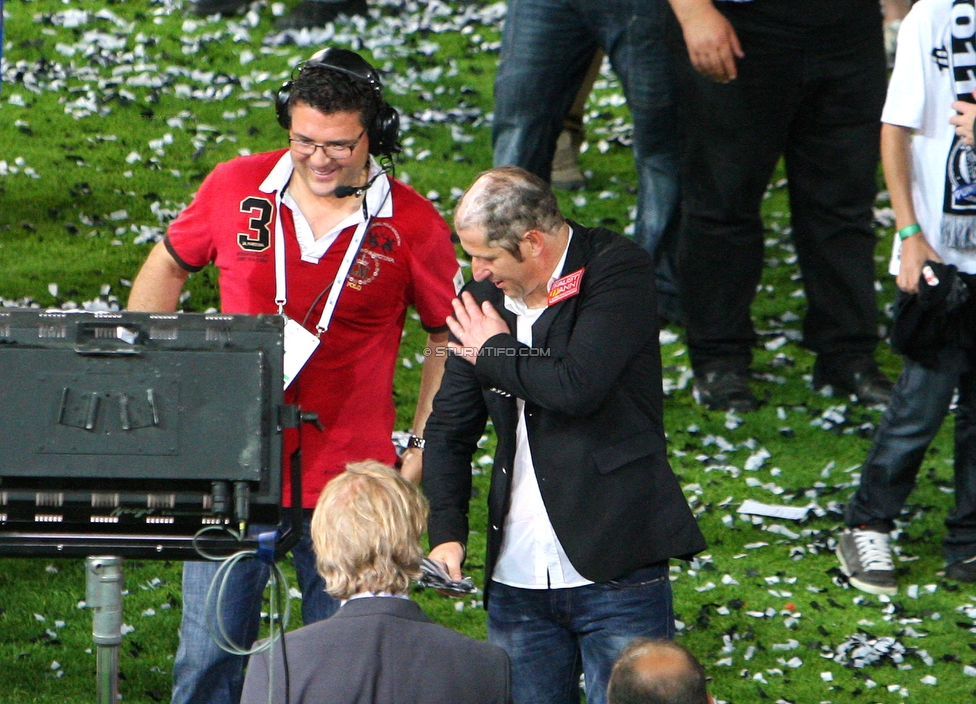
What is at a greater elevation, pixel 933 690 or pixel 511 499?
pixel 511 499

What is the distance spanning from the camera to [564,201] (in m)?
7.31

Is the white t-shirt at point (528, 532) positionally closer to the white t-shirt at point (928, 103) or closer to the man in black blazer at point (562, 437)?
the man in black blazer at point (562, 437)

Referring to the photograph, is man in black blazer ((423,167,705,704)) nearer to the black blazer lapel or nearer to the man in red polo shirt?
the black blazer lapel

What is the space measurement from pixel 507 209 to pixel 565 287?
203 millimetres

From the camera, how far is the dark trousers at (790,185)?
17.1 feet

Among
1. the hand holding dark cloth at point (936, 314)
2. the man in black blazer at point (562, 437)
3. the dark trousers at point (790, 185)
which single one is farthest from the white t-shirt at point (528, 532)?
the dark trousers at point (790, 185)

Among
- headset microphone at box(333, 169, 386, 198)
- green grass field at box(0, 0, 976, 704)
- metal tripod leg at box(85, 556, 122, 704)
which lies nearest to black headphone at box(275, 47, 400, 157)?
headset microphone at box(333, 169, 386, 198)

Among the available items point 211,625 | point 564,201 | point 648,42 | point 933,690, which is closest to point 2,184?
point 564,201

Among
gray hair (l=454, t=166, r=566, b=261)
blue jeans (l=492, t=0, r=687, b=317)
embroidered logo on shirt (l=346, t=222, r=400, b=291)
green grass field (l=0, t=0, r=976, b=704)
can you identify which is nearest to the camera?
gray hair (l=454, t=166, r=566, b=261)

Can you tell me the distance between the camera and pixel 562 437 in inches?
119

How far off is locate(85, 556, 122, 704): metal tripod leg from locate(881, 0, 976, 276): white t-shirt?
2845mm

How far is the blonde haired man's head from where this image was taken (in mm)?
2508

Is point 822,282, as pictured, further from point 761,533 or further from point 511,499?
point 511,499

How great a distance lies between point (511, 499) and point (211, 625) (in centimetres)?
77
